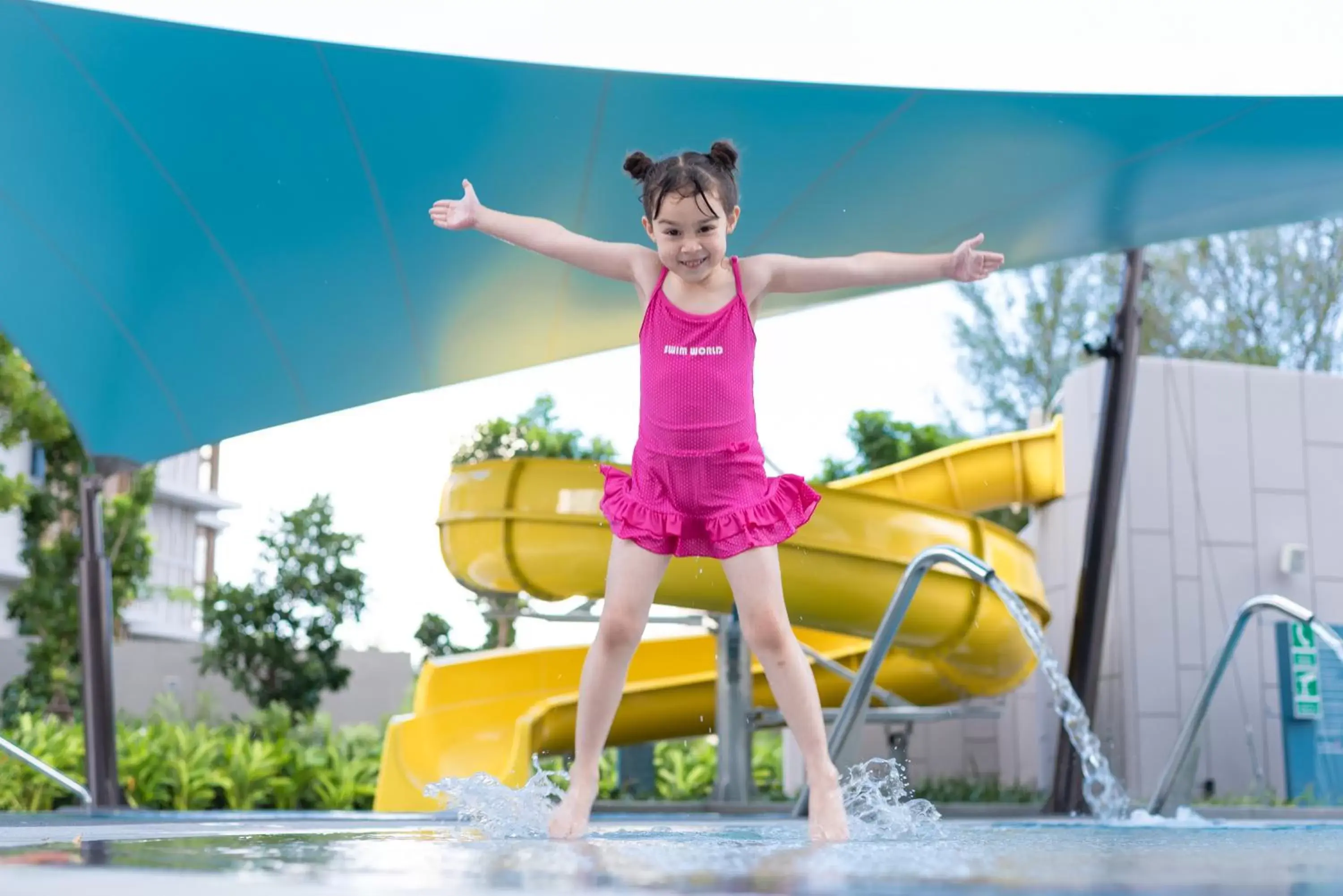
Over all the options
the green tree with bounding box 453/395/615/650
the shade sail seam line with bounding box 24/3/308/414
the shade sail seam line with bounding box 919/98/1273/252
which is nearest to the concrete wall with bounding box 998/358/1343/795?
the shade sail seam line with bounding box 919/98/1273/252

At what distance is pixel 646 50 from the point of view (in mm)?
5203

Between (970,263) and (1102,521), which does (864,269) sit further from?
(1102,521)

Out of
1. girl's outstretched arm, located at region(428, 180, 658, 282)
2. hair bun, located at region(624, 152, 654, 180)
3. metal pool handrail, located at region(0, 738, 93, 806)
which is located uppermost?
→ hair bun, located at region(624, 152, 654, 180)

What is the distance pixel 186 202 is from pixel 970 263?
384 cm

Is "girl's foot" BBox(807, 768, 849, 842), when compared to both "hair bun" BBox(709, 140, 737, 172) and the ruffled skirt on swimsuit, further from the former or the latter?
"hair bun" BBox(709, 140, 737, 172)

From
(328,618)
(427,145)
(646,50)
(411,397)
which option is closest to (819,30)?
(646,50)

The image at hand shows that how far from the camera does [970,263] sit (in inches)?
121

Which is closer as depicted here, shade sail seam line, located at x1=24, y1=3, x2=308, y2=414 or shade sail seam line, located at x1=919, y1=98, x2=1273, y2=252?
shade sail seam line, located at x1=24, y1=3, x2=308, y2=414

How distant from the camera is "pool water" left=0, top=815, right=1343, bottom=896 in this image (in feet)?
4.59

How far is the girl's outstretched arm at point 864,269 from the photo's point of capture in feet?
9.95

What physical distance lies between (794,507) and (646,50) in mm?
2761

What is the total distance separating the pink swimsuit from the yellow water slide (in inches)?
167

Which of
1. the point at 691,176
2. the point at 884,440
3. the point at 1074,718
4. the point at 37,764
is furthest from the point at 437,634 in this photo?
the point at 691,176

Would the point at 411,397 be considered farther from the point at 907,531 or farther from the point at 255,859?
the point at 255,859
